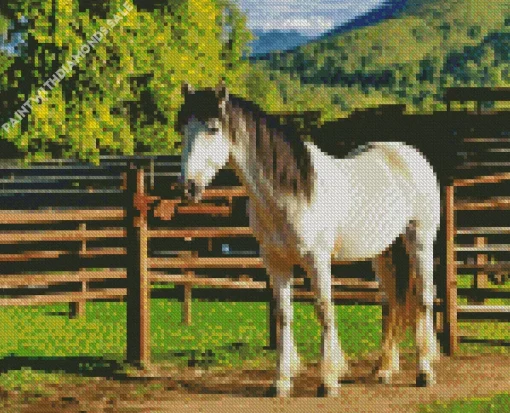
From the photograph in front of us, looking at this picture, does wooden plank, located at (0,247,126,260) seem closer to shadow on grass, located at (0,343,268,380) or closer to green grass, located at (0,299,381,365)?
green grass, located at (0,299,381,365)

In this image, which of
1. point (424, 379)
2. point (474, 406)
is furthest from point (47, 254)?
point (474, 406)

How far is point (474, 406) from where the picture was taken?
7.81 m

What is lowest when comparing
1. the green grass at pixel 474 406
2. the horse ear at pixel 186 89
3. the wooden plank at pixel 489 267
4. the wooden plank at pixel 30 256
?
the green grass at pixel 474 406

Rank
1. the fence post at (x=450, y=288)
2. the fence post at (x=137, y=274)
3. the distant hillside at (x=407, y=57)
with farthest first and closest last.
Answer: the distant hillside at (x=407, y=57) → the fence post at (x=450, y=288) → the fence post at (x=137, y=274)

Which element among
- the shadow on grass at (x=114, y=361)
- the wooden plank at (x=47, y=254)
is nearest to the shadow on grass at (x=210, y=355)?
the shadow on grass at (x=114, y=361)

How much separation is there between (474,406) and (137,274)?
3.29 meters

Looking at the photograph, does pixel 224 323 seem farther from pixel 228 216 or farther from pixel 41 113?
pixel 41 113

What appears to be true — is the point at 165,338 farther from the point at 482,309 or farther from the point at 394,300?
the point at 394,300

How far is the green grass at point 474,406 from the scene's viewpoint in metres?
7.65

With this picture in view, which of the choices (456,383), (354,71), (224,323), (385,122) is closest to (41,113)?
(385,122)

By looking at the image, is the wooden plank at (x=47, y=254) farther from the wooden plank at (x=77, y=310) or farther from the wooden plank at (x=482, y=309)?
the wooden plank at (x=482, y=309)

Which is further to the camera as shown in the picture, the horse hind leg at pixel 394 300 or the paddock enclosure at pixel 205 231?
the paddock enclosure at pixel 205 231

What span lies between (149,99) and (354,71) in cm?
10450

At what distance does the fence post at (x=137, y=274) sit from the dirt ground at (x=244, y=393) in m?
0.35
